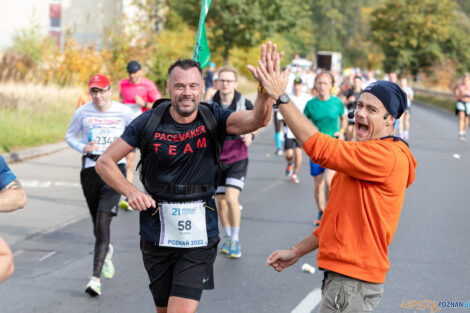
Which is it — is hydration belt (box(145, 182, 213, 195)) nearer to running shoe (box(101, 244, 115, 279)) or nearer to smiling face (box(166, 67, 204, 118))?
smiling face (box(166, 67, 204, 118))

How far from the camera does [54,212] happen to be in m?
9.76

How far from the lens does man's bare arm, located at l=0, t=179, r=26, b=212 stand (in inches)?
131

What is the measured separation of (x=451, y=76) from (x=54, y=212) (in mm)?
66992

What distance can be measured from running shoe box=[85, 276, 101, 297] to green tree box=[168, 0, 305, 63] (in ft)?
117

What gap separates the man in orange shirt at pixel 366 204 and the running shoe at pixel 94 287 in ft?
10.1

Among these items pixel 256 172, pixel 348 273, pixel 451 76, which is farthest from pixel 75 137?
pixel 451 76

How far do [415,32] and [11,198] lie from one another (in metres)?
84.1

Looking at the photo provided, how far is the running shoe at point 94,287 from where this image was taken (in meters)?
6.20

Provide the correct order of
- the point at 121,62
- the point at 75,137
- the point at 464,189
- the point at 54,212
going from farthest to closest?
the point at 121,62 < the point at 464,189 < the point at 54,212 < the point at 75,137

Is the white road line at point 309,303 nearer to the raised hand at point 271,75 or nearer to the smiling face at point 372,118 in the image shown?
the smiling face at point 372,118

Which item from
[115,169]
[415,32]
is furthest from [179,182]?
[415,32]

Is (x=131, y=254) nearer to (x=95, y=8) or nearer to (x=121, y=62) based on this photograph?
(x=121, y=62)

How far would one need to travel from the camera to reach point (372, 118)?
3.53 m

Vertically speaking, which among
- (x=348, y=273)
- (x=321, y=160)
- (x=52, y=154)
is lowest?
(x=52, y=154)
